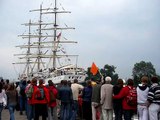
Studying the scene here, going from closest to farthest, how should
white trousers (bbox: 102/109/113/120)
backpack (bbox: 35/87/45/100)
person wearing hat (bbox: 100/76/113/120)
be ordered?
backpack (bbox: 35/87/45/100)
person wearing hat (bbox: 100/76/113/120)
white trousers (bbox: 102/109/113/120)

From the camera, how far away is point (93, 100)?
1744cm

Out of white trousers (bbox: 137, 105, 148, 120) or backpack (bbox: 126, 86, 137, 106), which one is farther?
backpack (bbox: 126, 86, 137, 106)

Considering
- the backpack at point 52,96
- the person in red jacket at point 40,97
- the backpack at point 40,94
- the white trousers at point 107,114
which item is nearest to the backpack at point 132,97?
the white trousers at point 107,114

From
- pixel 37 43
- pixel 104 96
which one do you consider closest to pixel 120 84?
pixel 104 96

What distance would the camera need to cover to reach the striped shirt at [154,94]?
13.4m

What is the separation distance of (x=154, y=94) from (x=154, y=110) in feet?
1.72

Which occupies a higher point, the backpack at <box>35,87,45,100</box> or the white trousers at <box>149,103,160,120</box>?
the backpack at <box>35,87,45,100</box>

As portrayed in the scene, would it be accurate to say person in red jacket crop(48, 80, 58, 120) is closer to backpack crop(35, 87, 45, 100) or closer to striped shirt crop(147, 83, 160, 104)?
backpack crop(35, 87, 45, 100)

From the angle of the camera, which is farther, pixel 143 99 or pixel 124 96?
pixel 124 96

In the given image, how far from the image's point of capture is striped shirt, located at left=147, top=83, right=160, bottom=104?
13.4m

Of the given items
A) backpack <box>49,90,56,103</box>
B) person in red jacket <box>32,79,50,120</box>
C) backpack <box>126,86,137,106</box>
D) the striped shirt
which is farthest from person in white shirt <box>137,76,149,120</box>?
backpack <box>49,90,56,103</box>

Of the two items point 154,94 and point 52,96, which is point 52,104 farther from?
point 154,94

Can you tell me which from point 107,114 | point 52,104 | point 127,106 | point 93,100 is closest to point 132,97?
point 127,106

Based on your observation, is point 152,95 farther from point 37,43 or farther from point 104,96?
point 37,43
